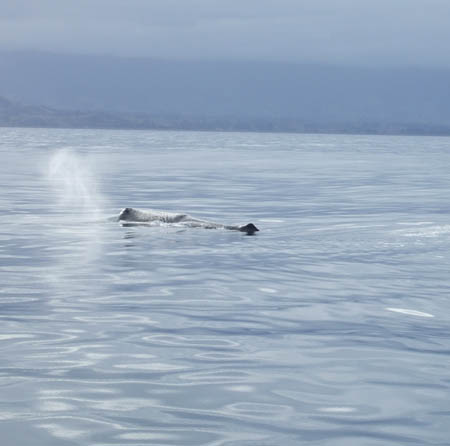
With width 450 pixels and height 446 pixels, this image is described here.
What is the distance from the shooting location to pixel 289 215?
30.3 m

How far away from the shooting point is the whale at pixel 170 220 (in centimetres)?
2464

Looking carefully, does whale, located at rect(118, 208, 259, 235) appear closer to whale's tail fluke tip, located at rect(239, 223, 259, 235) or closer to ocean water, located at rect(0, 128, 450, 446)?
whale's tail fluke tip, located at rect(239, 223, 259, 235)

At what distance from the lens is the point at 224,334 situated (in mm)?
12469

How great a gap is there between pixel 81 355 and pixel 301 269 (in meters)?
7.82

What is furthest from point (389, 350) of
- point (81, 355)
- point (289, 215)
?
point (289, 215)

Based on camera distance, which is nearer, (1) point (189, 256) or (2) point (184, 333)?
(2) point (184, 333)

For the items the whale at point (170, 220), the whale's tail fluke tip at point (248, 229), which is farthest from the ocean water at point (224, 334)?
the whale's tail fluke tip at point (248, 229)

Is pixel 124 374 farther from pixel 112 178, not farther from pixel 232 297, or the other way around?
pixel 112 178

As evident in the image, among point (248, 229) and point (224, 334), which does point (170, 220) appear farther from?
point (224, 334)

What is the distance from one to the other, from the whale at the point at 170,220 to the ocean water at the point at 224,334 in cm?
53

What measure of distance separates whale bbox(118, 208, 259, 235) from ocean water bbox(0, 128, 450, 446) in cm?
53

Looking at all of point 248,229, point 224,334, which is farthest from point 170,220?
point 224,334

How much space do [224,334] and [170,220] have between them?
13714mm

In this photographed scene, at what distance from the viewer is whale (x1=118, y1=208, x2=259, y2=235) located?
80.8ft
